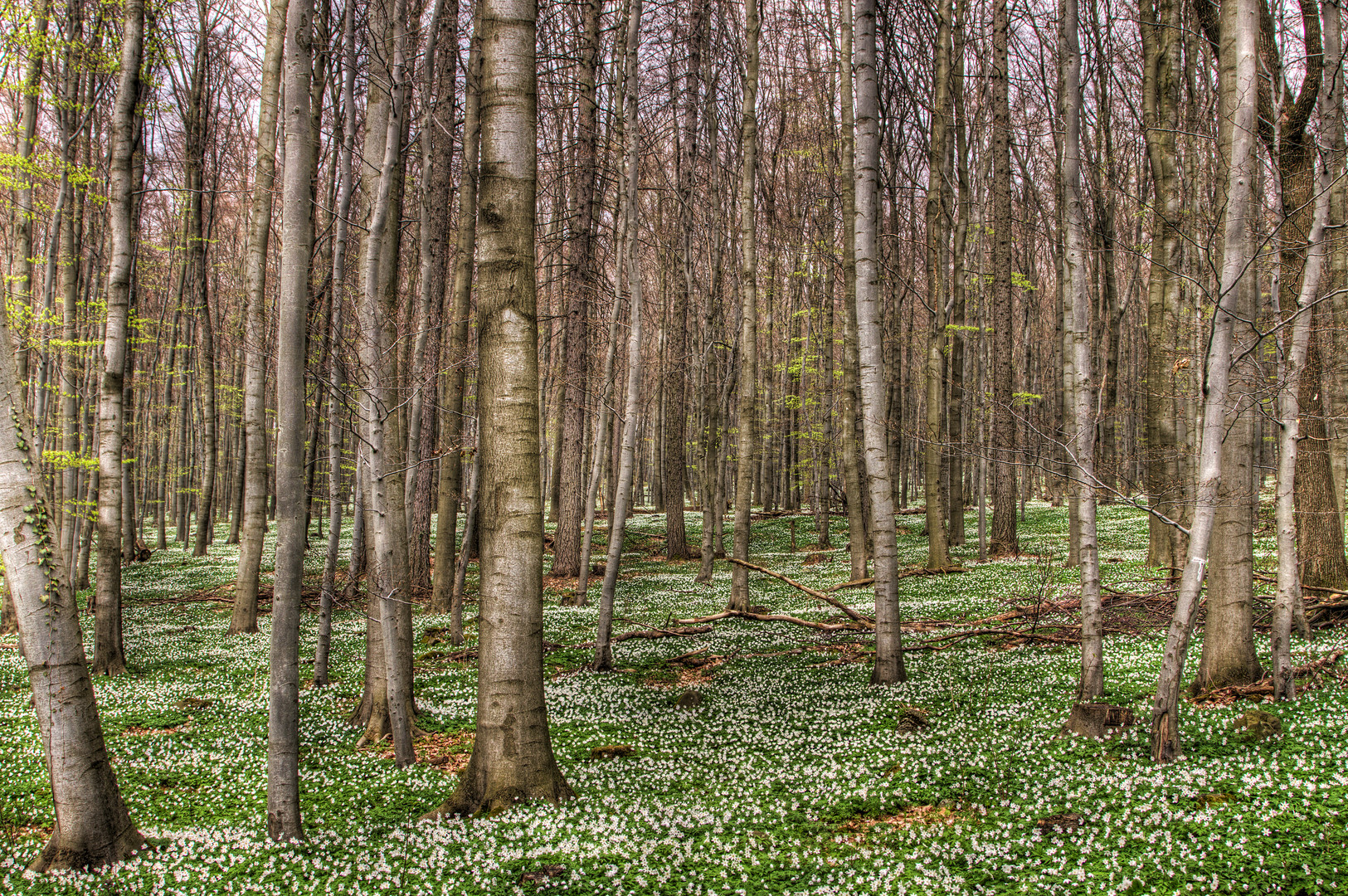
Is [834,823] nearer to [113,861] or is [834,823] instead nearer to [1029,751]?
[1029,751]

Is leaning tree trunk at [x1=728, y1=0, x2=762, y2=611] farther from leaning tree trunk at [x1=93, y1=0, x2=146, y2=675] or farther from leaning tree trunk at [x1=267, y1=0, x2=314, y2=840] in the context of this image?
leaning tree trunk at [x1=93, y1=0, x2=146, y2=675]

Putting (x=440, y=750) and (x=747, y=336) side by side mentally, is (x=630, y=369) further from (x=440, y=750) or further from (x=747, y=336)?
(x=440, y=750)

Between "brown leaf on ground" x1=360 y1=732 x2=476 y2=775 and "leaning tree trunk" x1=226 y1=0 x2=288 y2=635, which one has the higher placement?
"leaning tree trunk" x1=226 y1=0 x2=288 y2=635

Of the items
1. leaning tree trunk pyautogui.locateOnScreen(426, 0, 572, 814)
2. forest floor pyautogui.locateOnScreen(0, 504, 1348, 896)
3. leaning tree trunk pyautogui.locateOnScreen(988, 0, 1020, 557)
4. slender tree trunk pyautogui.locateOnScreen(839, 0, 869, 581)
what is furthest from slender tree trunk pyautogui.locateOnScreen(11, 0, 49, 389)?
leaning tree trunk pyautogui.locateOnScreen(988, 0, 1020, 557)

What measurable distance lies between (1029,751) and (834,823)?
7.37 feet

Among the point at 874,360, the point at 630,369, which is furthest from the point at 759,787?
the point at 630,369

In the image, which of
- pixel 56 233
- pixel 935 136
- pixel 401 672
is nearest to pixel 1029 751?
pixel 401 672

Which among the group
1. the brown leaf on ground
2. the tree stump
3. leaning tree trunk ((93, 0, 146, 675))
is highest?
leaning tree trunk ((93, 0, 146, 675))

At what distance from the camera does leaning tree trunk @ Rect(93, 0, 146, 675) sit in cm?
986

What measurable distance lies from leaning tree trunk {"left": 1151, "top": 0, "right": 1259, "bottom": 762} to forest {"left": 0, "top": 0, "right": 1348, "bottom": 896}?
0.04 metres

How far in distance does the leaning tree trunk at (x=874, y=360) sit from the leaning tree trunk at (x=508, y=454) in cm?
514

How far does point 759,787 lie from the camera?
6.05 m

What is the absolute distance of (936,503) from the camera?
1828 cm

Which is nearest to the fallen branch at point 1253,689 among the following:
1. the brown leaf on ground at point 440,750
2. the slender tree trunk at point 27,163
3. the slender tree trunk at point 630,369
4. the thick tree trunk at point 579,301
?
the slender tree trunk at point 630,369
